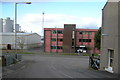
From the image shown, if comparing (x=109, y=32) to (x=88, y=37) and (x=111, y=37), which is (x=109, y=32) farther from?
(x=88, y=37)

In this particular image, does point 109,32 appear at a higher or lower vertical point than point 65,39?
higher

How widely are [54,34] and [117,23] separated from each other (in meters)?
57.5

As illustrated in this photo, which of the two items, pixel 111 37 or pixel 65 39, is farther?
pixel 65 39

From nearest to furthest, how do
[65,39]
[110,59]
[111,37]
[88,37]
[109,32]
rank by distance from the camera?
[111,37]
[110,59]
[109,32]
[65,39]
[88,37]

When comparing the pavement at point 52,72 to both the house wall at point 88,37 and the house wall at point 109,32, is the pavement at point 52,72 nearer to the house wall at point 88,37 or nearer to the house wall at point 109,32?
the house wall at point 109,32

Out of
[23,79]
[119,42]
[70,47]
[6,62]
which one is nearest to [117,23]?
[119,42]

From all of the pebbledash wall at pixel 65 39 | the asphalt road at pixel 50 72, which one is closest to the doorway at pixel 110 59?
the asphalt road at pixel 50 72

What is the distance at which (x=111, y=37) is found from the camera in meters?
18.7

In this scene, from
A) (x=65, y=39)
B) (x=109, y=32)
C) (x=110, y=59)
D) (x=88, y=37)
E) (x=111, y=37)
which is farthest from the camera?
(x=88, y=37)

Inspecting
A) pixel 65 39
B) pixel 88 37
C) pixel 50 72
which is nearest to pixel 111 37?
pixel 50 72

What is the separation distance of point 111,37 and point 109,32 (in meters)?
0.95

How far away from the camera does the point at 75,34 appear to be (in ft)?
Result: 242

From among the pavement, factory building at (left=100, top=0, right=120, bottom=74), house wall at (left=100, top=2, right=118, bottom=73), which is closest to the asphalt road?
the pavement

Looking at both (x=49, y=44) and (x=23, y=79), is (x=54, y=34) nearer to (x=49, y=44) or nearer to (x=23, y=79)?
(x=49, y=44)
